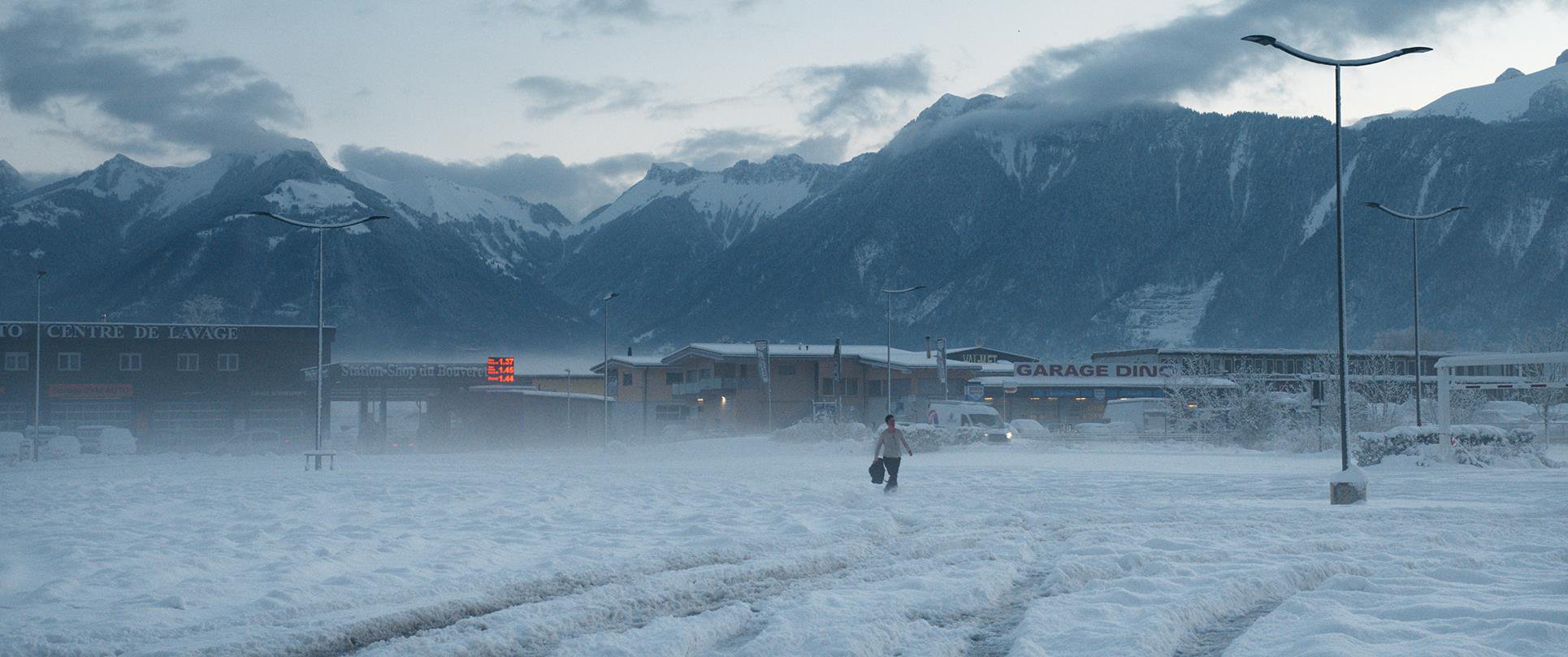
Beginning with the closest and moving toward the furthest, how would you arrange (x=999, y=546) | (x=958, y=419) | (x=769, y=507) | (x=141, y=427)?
(x=999, y=546) < (x=769, y=507) < (x=958, y=419) < (x=141, y=427)

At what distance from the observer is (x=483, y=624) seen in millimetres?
10539

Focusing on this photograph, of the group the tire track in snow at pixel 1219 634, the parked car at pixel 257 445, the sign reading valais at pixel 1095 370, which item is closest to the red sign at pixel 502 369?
the parked car at pixel 257 445

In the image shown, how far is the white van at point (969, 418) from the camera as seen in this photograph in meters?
54.4

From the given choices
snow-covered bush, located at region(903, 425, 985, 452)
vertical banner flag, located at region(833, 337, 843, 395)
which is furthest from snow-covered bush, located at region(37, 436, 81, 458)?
vertical banner flag, located at region(833, 337, 843, 395)

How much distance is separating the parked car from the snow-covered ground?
33.8 m

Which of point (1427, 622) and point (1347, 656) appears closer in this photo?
point (1347, 656)

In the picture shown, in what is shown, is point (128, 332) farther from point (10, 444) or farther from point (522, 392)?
point (10, 444)

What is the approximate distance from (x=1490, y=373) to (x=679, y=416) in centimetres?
7839

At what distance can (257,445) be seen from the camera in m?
61.9

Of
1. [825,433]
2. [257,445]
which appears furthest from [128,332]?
[825,433]

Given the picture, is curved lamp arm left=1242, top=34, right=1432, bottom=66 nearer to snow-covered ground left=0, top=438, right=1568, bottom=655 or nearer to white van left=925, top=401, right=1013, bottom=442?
snow-covered ground left=0, top=438, right=1568, bottom=655

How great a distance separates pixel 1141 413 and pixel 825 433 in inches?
877

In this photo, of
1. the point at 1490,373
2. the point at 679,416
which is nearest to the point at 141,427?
the point at 679,416

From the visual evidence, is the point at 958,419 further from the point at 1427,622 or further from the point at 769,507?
the point at 1427,622
